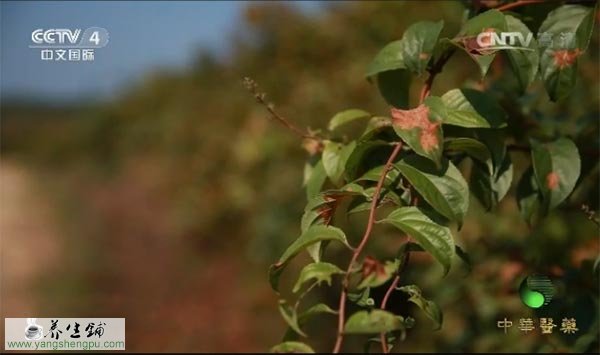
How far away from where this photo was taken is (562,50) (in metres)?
1.02

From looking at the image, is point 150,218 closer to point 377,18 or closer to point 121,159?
point 121,159

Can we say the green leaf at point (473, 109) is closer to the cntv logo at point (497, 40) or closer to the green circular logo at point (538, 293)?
the cntv logo at point (497, 40)

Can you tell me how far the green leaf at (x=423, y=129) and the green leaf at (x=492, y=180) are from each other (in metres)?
0.19

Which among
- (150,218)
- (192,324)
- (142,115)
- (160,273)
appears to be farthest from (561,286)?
(142,115)

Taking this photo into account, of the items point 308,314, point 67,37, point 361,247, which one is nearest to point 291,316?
point 308,314

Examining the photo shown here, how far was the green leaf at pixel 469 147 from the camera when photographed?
0.98 m

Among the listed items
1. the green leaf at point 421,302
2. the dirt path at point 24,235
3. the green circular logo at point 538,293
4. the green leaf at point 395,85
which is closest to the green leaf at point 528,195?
the green circular logo at point 538,293

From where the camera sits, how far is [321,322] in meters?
2.63

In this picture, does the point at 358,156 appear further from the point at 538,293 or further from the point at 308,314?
the point at 538,293

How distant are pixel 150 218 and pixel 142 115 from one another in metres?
0.88

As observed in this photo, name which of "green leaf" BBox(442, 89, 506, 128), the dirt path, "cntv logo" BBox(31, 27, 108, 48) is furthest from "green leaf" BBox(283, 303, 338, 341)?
the dirt path

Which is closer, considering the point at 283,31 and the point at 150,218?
the point at 283,31

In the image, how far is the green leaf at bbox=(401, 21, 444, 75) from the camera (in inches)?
39.7

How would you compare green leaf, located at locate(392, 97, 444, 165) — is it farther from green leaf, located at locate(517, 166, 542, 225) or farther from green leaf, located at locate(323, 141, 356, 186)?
green leaf, located at locate(517, 166, 542, 225)
